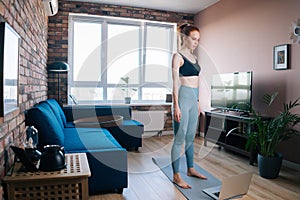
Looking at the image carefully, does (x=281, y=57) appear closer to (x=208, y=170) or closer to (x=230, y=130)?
(x=230, y=130)

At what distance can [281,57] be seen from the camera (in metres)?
3.38

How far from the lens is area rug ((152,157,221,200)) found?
2.40 m

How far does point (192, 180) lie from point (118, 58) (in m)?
3.23

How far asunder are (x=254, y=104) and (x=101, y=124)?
229 cm

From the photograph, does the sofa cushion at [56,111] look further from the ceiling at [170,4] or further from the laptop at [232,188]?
the ceiling at [170,4]

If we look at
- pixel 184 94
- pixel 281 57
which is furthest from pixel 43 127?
pixel 281 57

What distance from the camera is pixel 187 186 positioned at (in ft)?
8.36

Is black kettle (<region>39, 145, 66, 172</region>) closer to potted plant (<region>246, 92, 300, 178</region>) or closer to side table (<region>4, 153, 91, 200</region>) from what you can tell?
side table (<region>4, 153, 91, 200</region>)

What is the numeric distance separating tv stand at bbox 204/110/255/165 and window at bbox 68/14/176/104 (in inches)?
62.8

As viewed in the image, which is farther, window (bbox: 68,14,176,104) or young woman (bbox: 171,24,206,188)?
window (bbox: 68,14,176,104)

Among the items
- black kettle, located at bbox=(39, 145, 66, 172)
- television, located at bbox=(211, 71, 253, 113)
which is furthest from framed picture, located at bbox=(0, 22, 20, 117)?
television, located at bbox=(211, 71, 253, 113)

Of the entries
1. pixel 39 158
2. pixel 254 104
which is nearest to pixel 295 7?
pixel 254 104

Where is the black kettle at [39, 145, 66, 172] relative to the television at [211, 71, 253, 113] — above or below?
below

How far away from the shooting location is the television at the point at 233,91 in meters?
3.63
